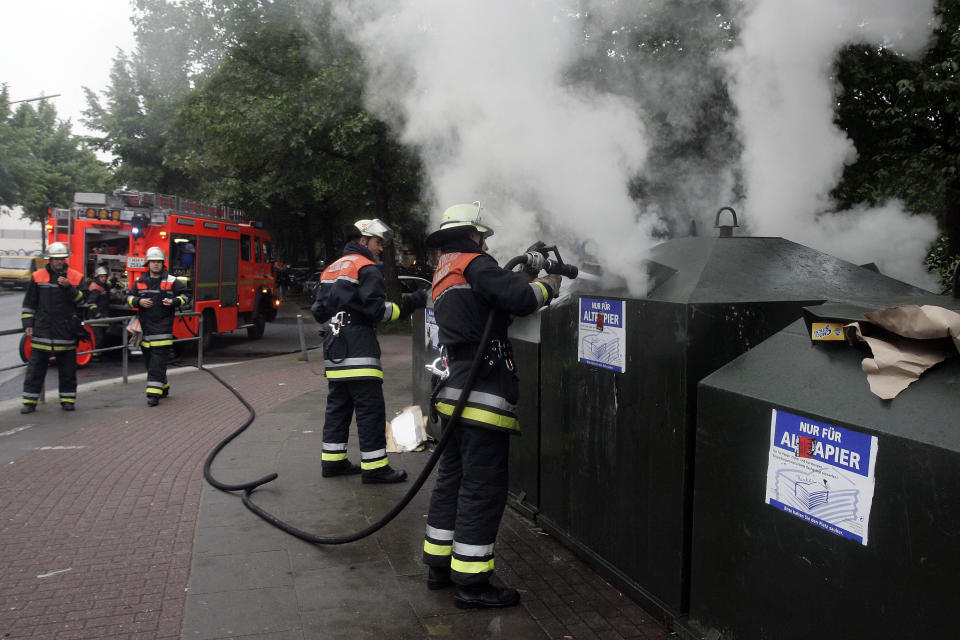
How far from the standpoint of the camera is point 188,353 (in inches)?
523

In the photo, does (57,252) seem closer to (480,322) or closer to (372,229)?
(372,229)

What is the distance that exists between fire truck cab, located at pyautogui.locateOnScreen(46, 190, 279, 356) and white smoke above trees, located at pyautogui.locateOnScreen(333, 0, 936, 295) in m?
6.05

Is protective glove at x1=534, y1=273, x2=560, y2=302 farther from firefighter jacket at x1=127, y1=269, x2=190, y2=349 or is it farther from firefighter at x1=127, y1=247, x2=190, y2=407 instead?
firefighter jacket at x1=127, y1=269, x2=190, y2=349

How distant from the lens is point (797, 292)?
310 cm

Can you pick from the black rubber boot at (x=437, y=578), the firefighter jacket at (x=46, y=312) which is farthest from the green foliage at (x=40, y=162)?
the black rubber boot at (x=437, y=578)

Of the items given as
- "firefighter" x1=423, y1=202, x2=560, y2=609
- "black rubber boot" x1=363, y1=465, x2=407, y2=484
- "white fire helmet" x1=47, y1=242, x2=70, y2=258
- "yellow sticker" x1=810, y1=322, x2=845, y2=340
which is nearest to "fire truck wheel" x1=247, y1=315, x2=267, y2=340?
"white fire helmet" x1=47, y1=242, x2=70, y2=258

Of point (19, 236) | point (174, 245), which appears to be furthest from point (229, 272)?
point (19, 236)

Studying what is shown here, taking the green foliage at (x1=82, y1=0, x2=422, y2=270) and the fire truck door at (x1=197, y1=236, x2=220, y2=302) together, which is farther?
the fire truck door at (x1=197, y1=236, x2=220, y2=302)

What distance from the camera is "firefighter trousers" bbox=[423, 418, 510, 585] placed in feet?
10.7

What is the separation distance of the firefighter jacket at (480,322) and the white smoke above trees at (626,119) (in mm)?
572

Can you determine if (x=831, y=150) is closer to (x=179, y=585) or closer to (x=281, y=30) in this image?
(x=179, y=585)

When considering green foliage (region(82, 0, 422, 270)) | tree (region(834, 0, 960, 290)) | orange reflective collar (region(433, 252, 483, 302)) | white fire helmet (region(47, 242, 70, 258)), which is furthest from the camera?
green foliage (region(82, 0, 422, 270))

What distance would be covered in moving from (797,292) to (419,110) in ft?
14.4

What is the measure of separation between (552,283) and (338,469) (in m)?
2.52
